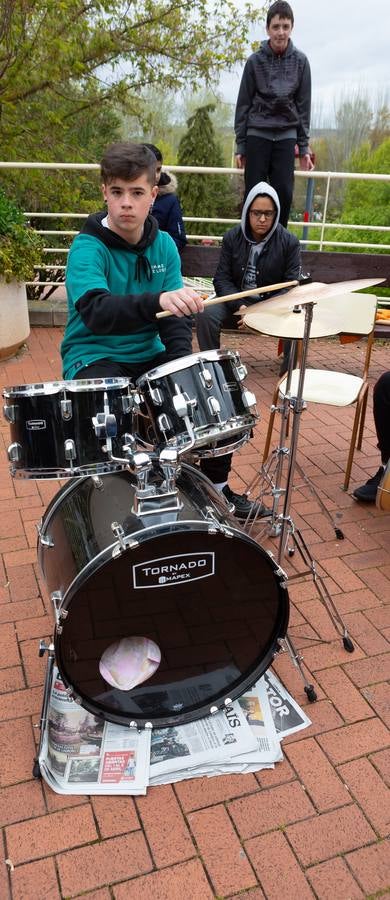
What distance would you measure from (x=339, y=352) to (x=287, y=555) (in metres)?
3.60

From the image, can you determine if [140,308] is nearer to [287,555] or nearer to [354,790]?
→ [287,555]

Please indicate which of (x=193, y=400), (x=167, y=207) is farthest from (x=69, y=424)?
(x=167, y=207)

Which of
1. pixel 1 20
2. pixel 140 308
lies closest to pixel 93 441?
pixel 140 308

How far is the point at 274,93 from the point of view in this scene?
5188mm

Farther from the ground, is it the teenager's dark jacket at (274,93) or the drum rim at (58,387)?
the teenager's dark jacket at (274,93)

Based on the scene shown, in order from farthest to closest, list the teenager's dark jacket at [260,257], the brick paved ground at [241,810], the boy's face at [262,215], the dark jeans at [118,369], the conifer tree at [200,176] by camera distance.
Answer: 1. the conifer tree at [200,176]
2. the teenager's dark jacket at [260,257]
3. the boy's face at [262,215]
4. the dark jeans at [118,369]
5. the brick paved ground at [241,810]

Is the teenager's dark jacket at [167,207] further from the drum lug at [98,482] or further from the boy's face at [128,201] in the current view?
the drum lug at [98,482]

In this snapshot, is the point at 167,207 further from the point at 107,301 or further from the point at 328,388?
the point at 107,301

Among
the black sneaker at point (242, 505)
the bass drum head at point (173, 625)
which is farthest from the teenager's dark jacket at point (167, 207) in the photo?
the bass drum head at point (173, 625)

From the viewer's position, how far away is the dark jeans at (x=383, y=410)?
349cm

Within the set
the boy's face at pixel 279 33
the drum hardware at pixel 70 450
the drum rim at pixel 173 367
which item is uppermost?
the boy's face at pixel 279 33

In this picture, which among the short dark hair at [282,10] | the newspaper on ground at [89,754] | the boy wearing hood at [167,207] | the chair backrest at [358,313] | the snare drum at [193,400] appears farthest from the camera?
the boy wearing hood at [167,207]

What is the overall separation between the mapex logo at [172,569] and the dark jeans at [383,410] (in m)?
1.81

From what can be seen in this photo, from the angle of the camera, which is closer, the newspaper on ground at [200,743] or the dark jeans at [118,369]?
the newspaper on ground at [200,743]
